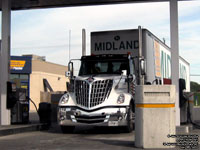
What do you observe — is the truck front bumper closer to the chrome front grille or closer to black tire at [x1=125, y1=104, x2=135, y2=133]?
black tire at [x1=125, y1=104, x2=135, y2=133]

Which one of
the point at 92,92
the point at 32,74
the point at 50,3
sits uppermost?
the point at 50,3

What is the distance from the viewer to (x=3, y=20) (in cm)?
1566

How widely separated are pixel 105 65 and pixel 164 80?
6737mm

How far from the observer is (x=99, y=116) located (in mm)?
12766

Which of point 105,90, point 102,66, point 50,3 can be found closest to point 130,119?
point 105,90

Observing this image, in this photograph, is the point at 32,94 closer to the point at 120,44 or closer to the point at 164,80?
the point at 164,80

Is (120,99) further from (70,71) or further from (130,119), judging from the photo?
(70,71)

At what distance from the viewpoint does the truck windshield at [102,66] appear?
14.4m

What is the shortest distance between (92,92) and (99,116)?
2.83 feet

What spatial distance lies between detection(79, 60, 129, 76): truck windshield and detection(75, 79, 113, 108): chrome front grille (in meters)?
1.06

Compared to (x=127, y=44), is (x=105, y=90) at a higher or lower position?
lower

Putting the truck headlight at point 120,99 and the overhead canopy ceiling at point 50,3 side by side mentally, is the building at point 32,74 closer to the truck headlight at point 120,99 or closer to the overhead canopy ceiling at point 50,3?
the overhead canopy ceiling at point 50,3

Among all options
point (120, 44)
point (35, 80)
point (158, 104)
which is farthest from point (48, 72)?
point (158, 104)

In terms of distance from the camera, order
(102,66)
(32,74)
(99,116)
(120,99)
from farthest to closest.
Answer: (32,74) → (102,66) → (120,99) → (99,116)
